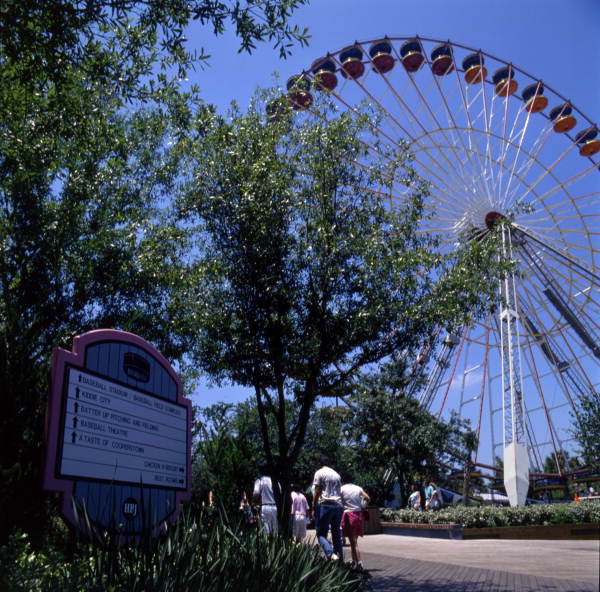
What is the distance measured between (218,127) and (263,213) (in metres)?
1.73

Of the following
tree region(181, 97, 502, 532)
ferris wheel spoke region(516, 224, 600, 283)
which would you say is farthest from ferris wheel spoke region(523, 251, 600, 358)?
tree region(181, 97, 502, 532)

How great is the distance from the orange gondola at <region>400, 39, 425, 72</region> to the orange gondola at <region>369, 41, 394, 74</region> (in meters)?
0.67

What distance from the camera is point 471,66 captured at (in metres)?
28.2

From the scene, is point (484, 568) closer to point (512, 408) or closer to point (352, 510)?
point (352, 510)

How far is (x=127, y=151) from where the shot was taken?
12.8 metres

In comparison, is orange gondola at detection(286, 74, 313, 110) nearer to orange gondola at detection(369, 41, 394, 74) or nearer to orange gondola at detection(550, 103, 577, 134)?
orange gondola at detection(369, 41, 394, 74)

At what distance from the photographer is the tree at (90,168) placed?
7629mm

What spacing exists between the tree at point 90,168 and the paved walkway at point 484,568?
16.5 ft

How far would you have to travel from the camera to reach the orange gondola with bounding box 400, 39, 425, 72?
27406 millimetres

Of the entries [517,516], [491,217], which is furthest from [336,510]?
[491,217]

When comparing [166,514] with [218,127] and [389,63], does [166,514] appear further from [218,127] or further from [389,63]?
[389,63]

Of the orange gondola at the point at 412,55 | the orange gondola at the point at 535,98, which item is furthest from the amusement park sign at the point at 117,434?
the orange gondola at the point at 535,98

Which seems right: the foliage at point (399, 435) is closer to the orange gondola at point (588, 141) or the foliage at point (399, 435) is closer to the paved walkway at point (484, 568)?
the paved walkway at point (484, 568)

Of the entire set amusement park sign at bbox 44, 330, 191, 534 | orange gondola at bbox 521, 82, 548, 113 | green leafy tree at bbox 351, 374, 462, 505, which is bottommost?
amusement park sign at bbox 44, 330, 191, 534
